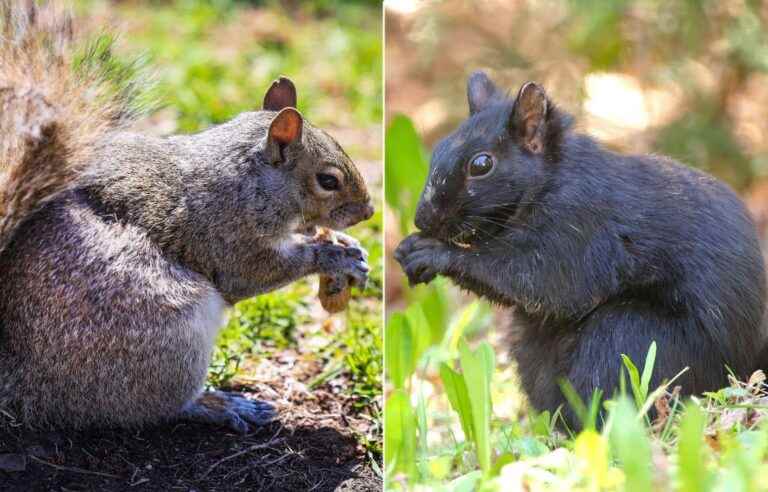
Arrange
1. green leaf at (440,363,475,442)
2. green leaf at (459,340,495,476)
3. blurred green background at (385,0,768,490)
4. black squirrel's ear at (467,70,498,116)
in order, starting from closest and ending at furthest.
→ blurred green background at (385,0,768,490), green leaf at (459,340,495,476), green leaf at (440,363,475,442), black squirrel's ear at (467,70,498,116)

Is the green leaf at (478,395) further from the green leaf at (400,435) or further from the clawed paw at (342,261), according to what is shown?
the clawed paw at (342,261)

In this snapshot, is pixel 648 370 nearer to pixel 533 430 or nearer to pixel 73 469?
pixel 533 430

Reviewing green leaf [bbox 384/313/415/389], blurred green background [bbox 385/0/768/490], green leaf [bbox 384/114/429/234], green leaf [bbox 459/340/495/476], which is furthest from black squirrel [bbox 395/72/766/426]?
green leaf [bbox 384/114/429/234]

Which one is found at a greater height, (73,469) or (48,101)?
(48,101)

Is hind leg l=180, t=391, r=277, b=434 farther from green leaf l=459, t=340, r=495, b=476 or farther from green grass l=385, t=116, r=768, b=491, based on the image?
green leaf l=459, t=340, r=495, b=476

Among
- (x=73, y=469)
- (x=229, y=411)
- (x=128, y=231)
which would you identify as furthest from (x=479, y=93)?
(x=73, y=469)

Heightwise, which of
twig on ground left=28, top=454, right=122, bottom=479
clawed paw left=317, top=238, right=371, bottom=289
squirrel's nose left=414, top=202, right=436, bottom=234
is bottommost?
twig on ground left=28, top=454, right=122, bottom=479

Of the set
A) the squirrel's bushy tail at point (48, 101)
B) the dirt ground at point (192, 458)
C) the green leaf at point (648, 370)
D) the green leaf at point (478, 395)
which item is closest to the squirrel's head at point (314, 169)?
the squirrel's bushy tail at point (48, 101)
